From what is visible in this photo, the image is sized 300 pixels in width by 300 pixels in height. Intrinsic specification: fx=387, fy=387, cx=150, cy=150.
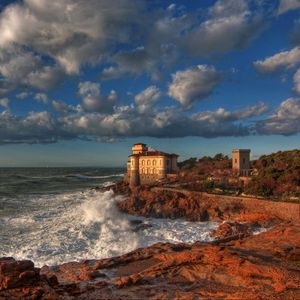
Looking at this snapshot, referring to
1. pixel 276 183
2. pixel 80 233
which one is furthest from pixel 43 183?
pixel 80 233

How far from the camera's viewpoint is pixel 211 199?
117ft

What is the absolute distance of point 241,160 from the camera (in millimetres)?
51719

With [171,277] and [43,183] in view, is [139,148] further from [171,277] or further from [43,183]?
[171,277]

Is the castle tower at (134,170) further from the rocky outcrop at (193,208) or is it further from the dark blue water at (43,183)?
the rocky outcrop at (193,208)

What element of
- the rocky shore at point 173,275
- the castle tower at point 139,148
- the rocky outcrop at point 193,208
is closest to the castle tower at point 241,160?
the rocky outcrop at point 193,208

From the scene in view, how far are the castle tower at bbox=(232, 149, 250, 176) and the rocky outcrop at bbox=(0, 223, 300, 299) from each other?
35.4 meters

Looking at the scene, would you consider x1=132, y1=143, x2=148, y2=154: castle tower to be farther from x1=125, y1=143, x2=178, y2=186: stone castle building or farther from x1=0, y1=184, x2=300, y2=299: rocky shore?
x1=0, y1=184, x2=300, y2=299: rocky shore

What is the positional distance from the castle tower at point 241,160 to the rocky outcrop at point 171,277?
35.4 m

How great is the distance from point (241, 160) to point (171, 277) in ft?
133

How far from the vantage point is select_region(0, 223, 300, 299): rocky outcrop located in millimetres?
11102

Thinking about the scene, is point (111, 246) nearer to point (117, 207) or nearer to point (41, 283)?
point (41, 283)

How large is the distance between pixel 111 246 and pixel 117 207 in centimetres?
1396

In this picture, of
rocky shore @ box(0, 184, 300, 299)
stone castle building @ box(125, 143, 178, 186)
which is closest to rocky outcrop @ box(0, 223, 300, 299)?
rocky shore @ box(0, 184, 300, 299)

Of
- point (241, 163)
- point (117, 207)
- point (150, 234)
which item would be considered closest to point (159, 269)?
point (150, 234)
